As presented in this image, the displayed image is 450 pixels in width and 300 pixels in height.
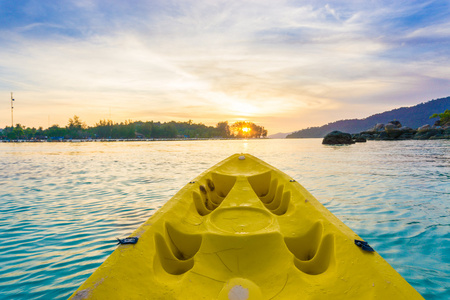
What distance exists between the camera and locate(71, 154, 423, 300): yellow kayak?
1582 mm

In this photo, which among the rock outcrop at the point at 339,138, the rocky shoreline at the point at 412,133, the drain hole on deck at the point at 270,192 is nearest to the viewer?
the drain hole on deck at the point at 270,192

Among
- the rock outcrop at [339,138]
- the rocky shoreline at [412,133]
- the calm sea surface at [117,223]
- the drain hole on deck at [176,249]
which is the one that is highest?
the rocky shoreline at [412,133]

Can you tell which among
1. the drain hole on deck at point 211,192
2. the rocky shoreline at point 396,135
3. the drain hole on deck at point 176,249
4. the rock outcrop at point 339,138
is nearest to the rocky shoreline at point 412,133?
the rocky shoreline at point 396,135

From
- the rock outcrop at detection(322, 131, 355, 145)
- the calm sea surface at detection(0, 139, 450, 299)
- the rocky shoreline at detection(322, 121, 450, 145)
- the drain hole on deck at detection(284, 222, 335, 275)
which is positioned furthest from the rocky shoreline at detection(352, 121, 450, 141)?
the drain hole on deck at detection(284, 222, 335, 275)

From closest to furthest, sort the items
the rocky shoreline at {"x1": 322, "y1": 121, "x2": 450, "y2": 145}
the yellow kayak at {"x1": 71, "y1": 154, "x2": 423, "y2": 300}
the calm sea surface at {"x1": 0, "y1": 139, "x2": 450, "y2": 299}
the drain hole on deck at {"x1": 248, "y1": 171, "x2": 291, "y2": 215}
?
the yellow kayak at {"x1": 71, "y1": 154, "x2": 423, "y2": 300}, the calm sea surface at {"x1": 0, "y1": 139, "x2": 450, "y2": 299}, the drain hole on deck at {"x1": 248, "y1": 171, "x2": 291, "y2": 215}, the rocky shoreline at {"x1": 322, "y1": 121, "x2": 450, "y2": 145}

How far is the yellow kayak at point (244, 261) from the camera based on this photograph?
1582 mm

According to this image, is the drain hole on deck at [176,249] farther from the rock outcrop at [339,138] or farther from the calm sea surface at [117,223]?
the rock outcrop at [339,138]

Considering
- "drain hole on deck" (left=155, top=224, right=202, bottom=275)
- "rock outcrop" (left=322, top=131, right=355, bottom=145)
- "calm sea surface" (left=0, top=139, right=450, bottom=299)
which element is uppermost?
"rock outcrop" (left=322, top=131, right=355, bottom=145)

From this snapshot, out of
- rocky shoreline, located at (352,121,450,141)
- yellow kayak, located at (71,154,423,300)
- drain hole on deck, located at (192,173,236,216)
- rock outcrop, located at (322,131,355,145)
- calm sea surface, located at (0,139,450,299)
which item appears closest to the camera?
yellow kayak, located at (71,154,423,300)

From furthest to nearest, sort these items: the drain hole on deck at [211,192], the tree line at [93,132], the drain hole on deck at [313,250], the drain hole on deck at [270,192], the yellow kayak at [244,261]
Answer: the tree line at [93,132], the drain hole on deck at [270,192], the drain hole on deck at [211,192], the drain hole on deck at [313,250], the yellow kayak at [244,261]

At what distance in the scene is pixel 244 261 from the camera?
2.10 m

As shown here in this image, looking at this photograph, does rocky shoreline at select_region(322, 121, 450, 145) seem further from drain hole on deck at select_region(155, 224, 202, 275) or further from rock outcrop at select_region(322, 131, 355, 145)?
drain hole on deck at select_region(155, 224, 202, 275)

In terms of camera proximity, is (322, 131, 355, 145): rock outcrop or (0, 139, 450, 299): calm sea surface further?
(322, 131, 355, 145): rock outcrop

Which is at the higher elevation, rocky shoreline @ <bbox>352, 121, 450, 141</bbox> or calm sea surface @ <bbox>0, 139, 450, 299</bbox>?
rocky shoreline @ <bbox>352, 121, 450, 141</bbox>
